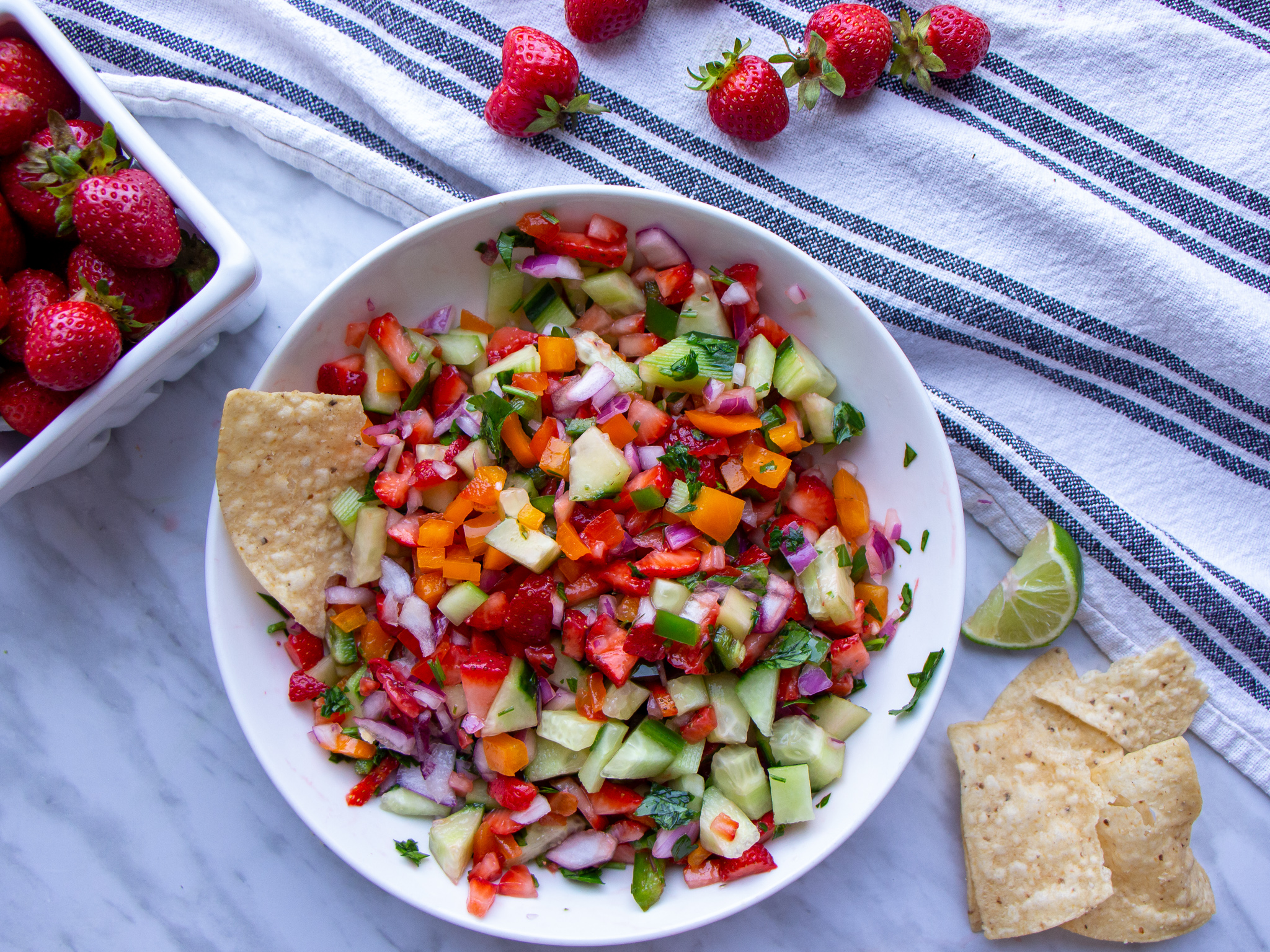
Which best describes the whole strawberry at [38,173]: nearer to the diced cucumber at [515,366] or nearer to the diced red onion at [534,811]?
the diced cucumber at [515,366]

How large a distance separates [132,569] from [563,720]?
3.94 feet

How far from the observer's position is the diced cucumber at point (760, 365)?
1.93 metres

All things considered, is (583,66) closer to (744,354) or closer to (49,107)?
(744,354)

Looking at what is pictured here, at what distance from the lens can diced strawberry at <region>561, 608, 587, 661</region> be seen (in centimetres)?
187

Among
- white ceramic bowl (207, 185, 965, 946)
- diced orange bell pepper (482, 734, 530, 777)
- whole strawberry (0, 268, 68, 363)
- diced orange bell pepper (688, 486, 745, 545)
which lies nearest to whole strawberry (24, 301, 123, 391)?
whole strawberry (0, 268, 68, 363)

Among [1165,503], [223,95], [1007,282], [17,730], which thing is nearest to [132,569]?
[17,730]

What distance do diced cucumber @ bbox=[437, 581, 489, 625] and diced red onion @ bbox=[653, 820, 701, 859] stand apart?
637mm

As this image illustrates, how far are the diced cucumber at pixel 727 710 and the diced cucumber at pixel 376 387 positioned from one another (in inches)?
37.0

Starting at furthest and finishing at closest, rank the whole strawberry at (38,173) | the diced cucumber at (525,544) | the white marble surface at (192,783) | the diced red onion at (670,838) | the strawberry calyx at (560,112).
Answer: the white marble surface at (192,783) < the strawberry calyx at (560,112) < the diced red onion at (670,838) < the diced cucumber at (525,544) < the whole strawberry at (38,173)

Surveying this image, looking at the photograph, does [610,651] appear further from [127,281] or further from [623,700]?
[127,281]

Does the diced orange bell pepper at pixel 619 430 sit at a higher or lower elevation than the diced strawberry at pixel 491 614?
higher

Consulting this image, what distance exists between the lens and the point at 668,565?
1.85m

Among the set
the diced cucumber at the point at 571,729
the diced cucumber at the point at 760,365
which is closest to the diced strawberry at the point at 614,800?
the diced cucumber at the point at 571,729

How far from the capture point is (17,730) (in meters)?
2.23
